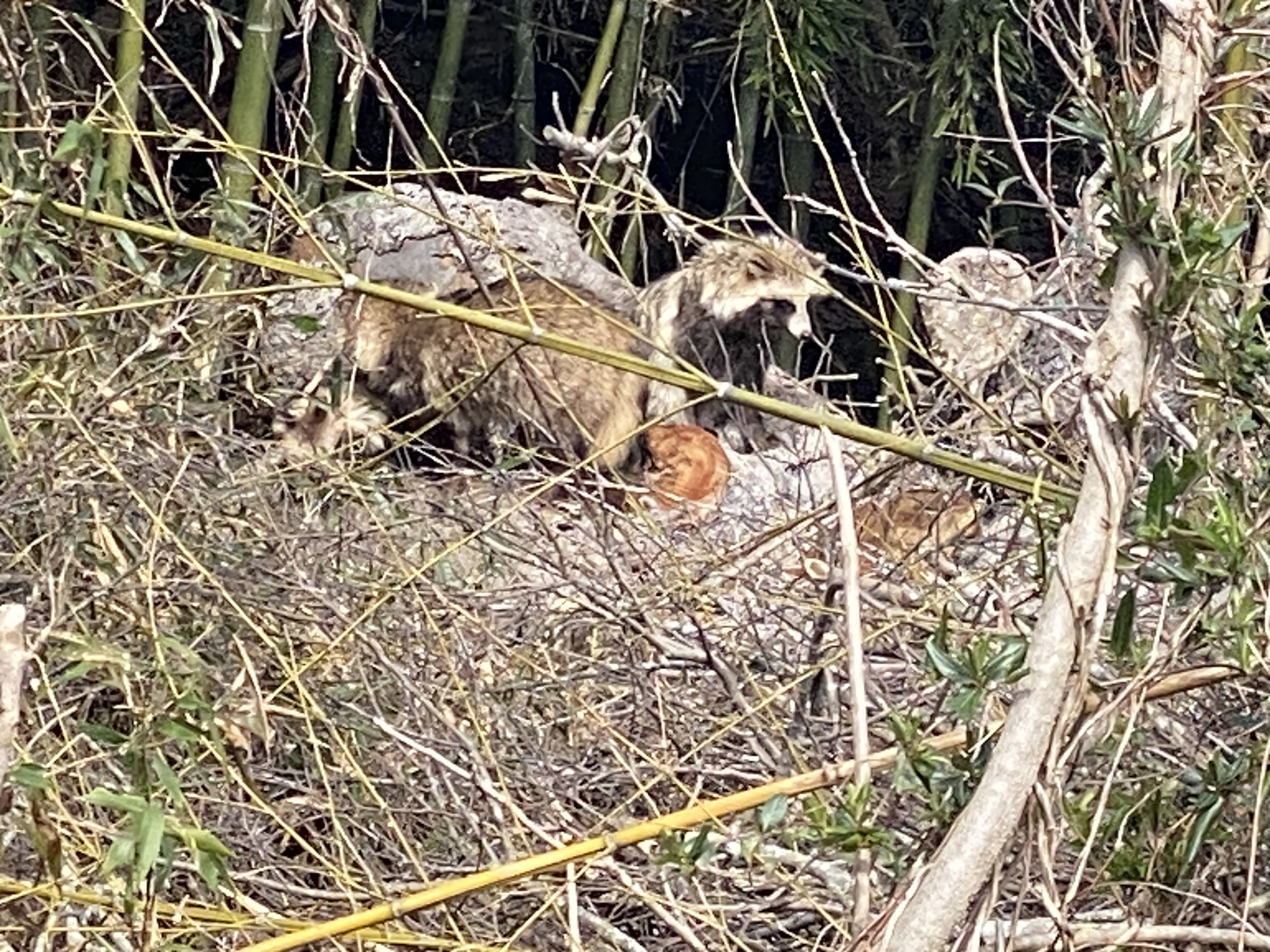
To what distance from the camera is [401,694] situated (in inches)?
95.5

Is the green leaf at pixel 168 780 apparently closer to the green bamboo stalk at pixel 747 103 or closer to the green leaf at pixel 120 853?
the green leaf at pixel 120 853

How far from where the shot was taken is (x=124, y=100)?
316 centimetres

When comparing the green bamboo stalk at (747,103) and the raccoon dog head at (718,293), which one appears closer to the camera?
the raccoon dog head at (718,293)

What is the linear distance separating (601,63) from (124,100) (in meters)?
3.12

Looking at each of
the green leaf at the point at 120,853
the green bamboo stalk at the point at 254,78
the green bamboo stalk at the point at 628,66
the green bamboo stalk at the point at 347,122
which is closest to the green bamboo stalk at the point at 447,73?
the green bamboo stalk at the point at 347,122

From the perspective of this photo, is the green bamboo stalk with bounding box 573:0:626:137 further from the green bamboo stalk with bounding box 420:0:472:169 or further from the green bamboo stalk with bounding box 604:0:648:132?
the green bamboo stalk with bounding box 420:0:472:169

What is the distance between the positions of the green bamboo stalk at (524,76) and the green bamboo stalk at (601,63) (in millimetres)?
370

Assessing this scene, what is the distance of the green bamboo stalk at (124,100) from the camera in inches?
87.6

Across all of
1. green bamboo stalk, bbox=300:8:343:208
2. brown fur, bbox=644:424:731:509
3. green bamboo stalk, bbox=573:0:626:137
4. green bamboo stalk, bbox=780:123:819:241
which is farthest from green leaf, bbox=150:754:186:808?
green bamboo stalk, bbox=780:123:819:241

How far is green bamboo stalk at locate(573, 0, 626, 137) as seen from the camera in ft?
20.1

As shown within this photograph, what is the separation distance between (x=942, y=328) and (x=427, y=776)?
10.5 feet

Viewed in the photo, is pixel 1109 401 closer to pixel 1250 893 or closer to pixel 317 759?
pixel 1250 893

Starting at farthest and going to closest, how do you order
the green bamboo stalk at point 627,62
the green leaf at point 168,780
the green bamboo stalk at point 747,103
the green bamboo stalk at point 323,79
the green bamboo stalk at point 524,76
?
→ the green bamboo stalk at point 524,76 → the green bamboo stalk at point 627,62 → the green bamboo stalk at point 747,103 → the green bamboo stalk at point 323,79 → the green leaf at point 168,780

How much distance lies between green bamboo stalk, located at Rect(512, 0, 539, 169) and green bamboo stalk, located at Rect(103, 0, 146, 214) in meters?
1.85
